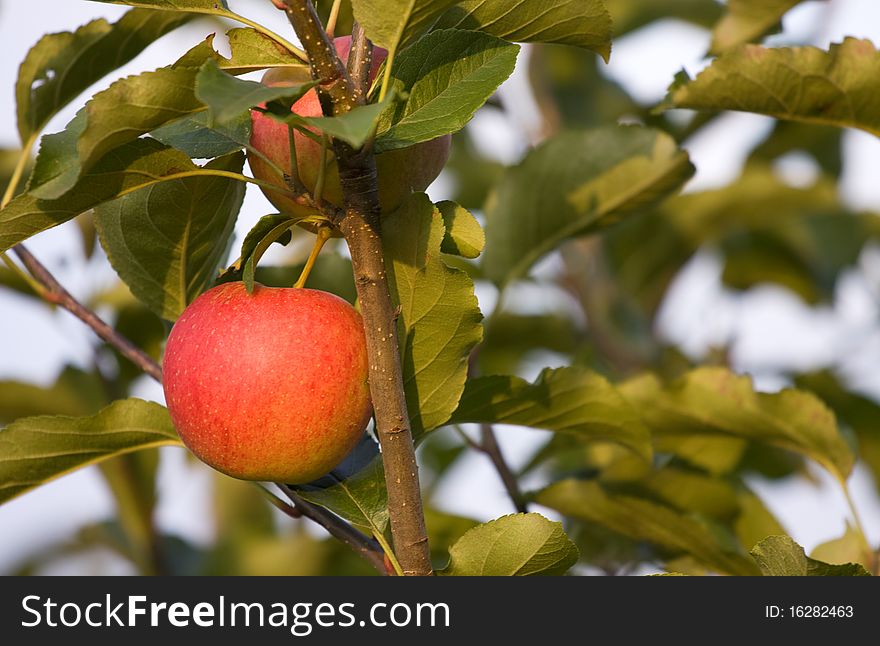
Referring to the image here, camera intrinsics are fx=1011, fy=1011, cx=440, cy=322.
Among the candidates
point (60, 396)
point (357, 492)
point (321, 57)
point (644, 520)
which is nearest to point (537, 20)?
point (321, 57)

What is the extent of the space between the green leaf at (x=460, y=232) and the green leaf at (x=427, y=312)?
0.02 meters

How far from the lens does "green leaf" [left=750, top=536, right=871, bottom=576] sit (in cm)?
88

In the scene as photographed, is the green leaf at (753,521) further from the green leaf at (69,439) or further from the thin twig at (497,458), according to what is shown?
the green leaf at (69,439)

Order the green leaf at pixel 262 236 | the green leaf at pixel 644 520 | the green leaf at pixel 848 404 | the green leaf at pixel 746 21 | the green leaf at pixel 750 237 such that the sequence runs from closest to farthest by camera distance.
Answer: the green leaf at pixel 262 236
the green leaf at pixel 644 520
the green leaf at pixel 746 21
the green leaf at pixel 848 404
the green leaf at pixel 750 237

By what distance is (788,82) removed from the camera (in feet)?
3.59

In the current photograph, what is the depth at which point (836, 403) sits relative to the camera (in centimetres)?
192

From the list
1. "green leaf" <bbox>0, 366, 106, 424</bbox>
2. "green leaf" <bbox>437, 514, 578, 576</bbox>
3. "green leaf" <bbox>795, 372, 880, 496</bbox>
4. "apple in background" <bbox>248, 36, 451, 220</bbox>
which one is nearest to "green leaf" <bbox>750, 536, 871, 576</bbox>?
"green leaf" <bbox>437, 514, 578, 576</bbox>

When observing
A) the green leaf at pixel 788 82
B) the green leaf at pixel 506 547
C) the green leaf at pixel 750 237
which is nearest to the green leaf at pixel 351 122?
the green leaf at pixel 506 547

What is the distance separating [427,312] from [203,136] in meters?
0.24

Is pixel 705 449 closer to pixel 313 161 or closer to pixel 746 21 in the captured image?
pixel 746 21

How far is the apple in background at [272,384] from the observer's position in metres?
0.84

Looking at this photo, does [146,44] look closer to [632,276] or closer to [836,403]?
[836,403]

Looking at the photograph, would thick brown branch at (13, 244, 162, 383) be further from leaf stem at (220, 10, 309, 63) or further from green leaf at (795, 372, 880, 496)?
Result: green leaf at (795, 372, 880, 496)

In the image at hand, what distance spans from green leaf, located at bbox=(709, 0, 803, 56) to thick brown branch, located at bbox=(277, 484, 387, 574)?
2.59 feet
